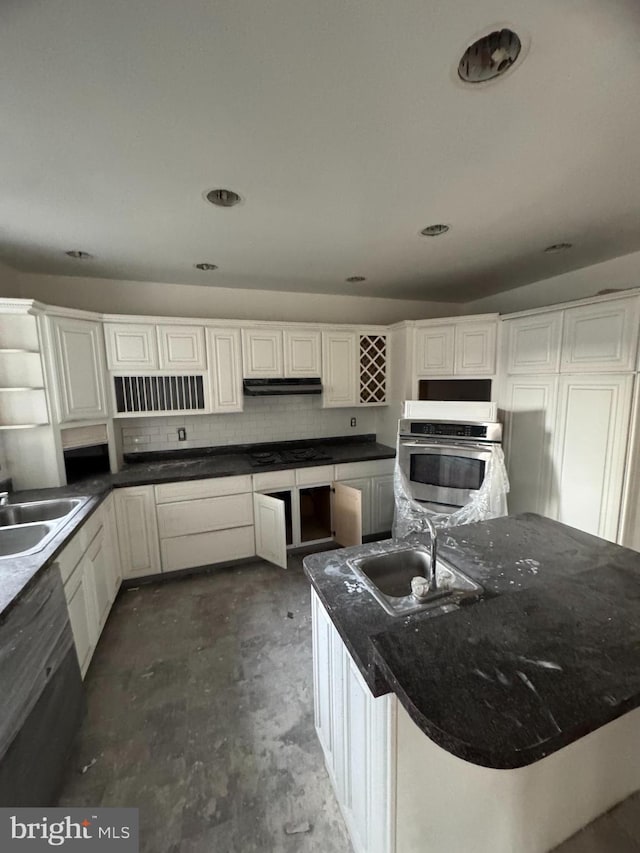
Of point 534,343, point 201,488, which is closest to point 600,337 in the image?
point 534,343

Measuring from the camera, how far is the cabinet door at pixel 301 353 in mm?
3168

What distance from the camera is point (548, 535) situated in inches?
59.8

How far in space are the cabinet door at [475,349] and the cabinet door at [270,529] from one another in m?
2.03

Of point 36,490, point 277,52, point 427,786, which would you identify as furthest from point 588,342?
point 36,490

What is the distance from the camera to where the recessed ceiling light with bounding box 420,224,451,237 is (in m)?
1.94

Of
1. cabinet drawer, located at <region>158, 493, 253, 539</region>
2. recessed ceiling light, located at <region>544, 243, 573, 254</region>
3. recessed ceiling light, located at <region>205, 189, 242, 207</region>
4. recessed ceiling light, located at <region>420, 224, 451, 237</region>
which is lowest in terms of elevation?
cabinet drawer, located at <region>158, 493, 253, 539</region>

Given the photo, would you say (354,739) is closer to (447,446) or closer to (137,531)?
(447,446)

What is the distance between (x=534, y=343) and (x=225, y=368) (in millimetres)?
2556

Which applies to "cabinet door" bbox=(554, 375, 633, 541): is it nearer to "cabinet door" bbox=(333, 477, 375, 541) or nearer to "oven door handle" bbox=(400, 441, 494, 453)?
"oven door handle" bbox=(400, 441, 494, 453)

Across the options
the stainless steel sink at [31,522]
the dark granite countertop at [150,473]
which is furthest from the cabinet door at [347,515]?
the stainless steel sink at [31,522]

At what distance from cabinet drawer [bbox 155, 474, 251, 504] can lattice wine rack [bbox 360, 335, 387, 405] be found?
1483mm

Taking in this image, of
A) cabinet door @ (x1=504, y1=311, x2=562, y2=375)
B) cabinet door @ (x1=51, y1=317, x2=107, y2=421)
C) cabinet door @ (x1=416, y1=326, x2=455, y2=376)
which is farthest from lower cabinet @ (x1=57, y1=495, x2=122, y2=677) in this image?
cabinet door @ (x1=504, y1=311, x2=562, y2=375)

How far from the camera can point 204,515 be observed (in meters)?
2.79

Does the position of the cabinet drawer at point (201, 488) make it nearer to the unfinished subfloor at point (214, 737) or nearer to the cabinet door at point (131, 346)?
the unfinished subfloor at point (214, 737)
